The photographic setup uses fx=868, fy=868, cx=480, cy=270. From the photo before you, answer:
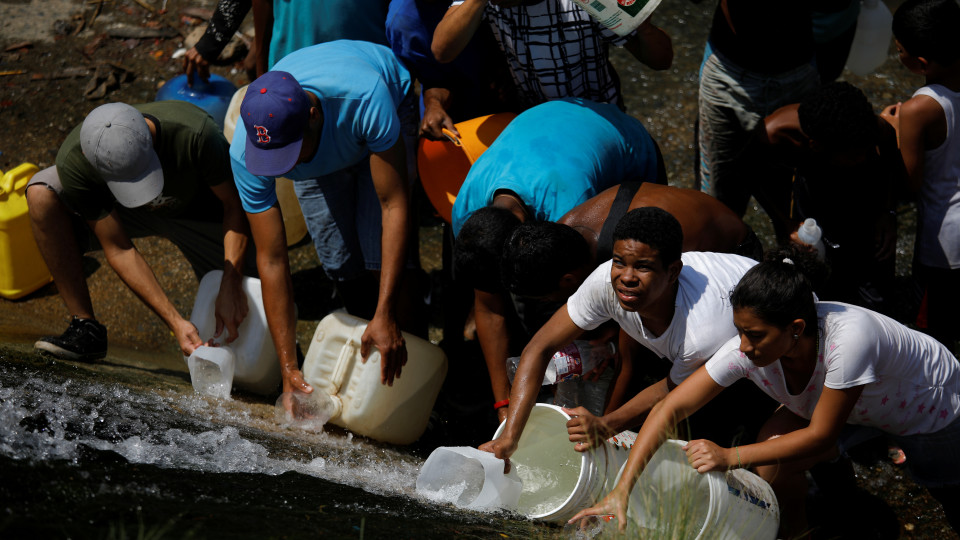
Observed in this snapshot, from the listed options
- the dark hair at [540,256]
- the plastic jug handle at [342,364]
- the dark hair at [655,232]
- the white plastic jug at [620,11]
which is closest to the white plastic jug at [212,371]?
the plastic jug handle at [342,364]

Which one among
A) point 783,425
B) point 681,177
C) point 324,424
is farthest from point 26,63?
point 783,425

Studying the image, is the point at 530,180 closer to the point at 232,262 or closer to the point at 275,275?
the point at 275,275

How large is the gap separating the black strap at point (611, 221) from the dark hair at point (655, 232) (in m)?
0.26

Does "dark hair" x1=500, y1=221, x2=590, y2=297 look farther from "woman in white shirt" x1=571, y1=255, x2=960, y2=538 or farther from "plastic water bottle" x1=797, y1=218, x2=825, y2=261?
"plastic water bottle" x1=797, y1=218, x2=825, y2=261

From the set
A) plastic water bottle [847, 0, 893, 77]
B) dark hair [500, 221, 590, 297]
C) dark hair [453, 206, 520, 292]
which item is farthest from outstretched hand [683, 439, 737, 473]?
plastic water bottle [847, 0, 893, 77]

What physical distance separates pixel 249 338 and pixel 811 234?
2.53m

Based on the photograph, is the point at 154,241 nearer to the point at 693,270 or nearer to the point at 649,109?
the point at 649,109

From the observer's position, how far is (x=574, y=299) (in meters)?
2.96

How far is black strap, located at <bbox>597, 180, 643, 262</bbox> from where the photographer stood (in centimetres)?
304

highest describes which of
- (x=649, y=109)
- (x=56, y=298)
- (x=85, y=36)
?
(x=85, y=36)

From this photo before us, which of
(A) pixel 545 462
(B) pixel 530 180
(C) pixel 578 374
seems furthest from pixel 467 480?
(B) pixel 530 180

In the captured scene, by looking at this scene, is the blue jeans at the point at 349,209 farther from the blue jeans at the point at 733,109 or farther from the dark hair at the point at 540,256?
the blue jeans at the point at 733,109

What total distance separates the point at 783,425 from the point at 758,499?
36 centimetres

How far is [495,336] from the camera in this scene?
11.4 feet
